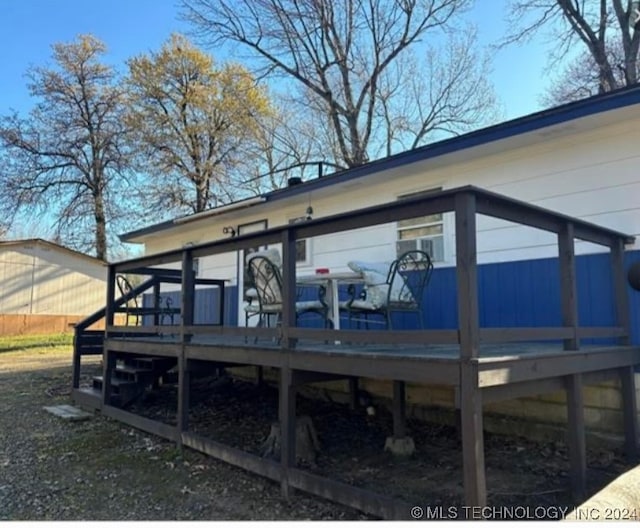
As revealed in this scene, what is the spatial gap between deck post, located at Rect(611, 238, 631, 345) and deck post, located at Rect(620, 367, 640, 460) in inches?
11.6

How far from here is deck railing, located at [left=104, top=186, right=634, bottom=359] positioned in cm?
273

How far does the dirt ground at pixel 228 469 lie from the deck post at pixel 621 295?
42.4 inches

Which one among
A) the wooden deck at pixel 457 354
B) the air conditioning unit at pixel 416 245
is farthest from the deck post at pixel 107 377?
the air conditioning unit at pixel 416 245

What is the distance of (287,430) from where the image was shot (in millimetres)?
3896

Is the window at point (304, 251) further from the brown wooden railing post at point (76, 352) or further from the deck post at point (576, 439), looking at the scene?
the deck post at point (576, 439)

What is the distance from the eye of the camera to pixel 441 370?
2.89m

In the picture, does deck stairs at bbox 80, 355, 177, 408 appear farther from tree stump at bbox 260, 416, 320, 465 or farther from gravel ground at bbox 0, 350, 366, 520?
tree stump at bbox 260, 416, 320, 465

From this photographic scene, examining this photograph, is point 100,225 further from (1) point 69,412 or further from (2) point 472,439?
(2) point 472,439

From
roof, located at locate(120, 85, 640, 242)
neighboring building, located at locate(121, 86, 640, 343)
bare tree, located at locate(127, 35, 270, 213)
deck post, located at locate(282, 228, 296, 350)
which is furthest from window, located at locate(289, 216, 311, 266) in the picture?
bare tree, located at locate(127, 35, 270, 213)

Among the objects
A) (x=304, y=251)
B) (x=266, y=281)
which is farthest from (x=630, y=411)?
(x=304, y=251)

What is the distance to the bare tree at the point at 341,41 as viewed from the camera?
16.7 meters

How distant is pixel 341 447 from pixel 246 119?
16626 millimetres

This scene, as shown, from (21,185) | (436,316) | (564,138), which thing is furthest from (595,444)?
(21,185)

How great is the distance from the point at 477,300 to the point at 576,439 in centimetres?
157
